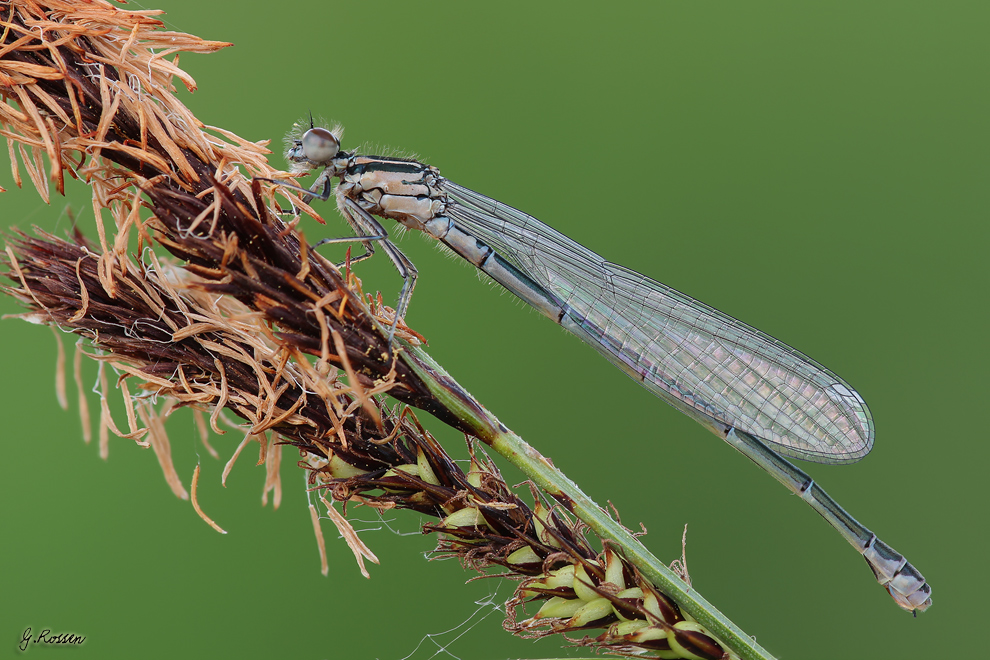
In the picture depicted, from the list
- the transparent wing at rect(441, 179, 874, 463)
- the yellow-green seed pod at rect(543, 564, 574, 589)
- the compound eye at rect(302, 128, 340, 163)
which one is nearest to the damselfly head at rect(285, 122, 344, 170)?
the compound eye at rect(302, 128, 340, 163)

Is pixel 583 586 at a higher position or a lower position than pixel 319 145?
lower

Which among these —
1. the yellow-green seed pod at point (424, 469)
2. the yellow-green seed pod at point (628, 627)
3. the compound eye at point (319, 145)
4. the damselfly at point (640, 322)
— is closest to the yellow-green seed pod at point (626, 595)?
the yellow-green seed pod at point (628, 627)

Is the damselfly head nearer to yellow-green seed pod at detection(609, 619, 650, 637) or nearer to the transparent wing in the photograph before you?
the transparent wing

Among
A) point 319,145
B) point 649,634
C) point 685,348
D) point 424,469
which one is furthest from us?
point 685,348

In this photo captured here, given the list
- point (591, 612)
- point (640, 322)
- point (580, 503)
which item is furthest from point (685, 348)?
A: point (591, 612)

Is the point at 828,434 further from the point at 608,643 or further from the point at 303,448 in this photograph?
the point at 303,448

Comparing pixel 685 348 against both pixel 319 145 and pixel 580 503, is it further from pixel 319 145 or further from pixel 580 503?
pixel 319 145
